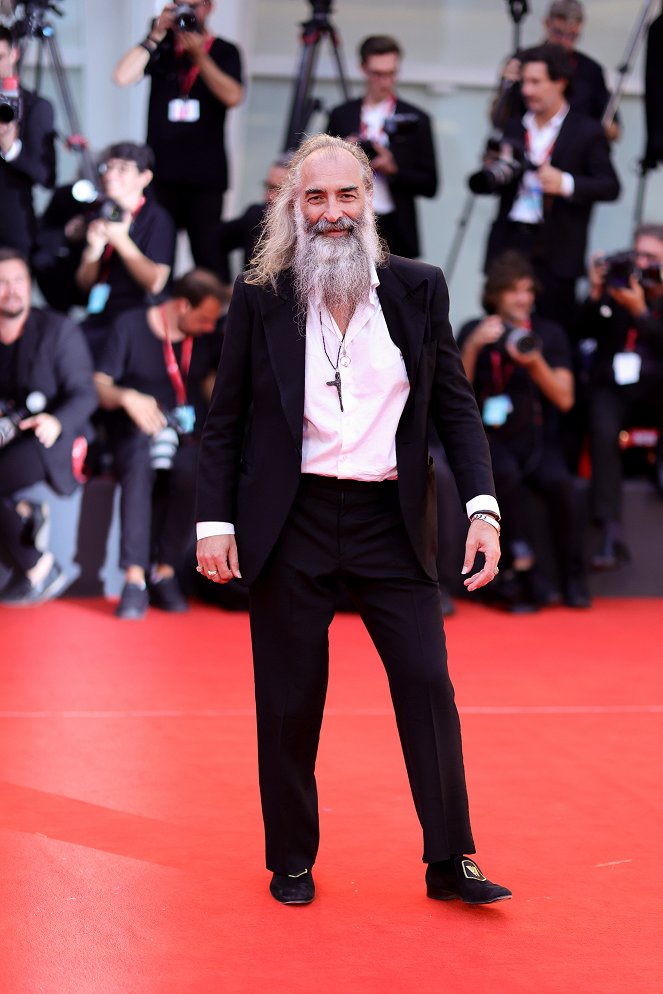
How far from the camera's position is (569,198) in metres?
6.60

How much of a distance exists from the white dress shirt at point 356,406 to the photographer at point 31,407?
131 inches

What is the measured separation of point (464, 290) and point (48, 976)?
22.1 feet

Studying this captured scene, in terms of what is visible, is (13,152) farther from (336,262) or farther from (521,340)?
(336,262)

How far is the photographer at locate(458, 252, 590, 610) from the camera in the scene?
628cm

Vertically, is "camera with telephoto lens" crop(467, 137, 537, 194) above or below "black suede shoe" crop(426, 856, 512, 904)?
above

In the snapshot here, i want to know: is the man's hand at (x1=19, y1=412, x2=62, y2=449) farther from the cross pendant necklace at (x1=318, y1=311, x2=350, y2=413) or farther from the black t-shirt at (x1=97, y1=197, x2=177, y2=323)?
the cross pendant necklace at (x1=318, y1=311, x2=350, y2=413)

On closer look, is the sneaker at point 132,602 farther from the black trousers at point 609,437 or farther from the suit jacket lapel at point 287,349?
the suit jacket lapel at point 287,349

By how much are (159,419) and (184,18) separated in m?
1.80

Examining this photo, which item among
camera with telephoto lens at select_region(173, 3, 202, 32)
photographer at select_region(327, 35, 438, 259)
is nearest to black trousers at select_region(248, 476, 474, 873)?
photographer at select_region(327, 35, 438, 259)

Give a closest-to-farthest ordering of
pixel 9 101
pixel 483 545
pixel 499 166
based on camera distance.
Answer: pixel 483 545
pixel 9 101
pixel 499 166

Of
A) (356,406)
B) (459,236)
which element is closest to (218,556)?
(356,406)

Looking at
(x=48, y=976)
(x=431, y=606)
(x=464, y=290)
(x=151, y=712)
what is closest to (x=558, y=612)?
(x=151, y=712)

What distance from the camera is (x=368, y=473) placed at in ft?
9.40

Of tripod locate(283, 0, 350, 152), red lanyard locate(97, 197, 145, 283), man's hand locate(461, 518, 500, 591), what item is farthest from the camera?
tripod locate(283, 0, 350, 152)
